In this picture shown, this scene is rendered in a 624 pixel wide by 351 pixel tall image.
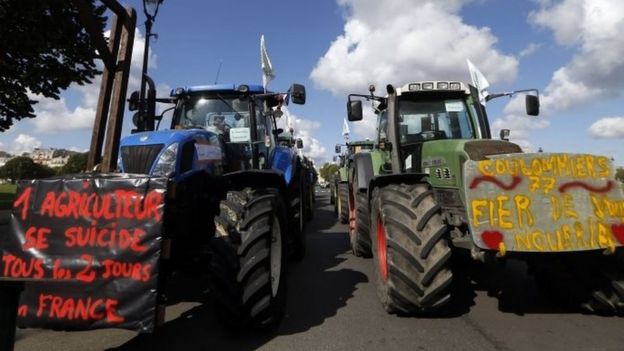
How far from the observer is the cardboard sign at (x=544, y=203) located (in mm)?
4062

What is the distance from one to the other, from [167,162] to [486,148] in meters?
3.13

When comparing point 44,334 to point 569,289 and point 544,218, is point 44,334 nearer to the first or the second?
point 544,218

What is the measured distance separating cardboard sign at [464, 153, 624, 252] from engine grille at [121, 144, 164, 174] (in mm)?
2974

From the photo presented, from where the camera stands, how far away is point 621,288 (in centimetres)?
423

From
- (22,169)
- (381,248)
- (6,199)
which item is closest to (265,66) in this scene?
(381,248)

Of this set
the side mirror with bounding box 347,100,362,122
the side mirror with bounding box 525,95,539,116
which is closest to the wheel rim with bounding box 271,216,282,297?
the side mirror with bounding box 347,100,362,122

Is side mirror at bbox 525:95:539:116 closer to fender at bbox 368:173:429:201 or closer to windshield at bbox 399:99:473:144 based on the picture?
windshield at bbox 399:99:473:144

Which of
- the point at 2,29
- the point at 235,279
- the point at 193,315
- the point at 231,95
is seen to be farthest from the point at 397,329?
the point at 2,29

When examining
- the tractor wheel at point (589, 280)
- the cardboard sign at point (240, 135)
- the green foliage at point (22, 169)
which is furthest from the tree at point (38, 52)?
the green foliage at point (22, 169)

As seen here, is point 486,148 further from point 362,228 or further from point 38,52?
point 38,52

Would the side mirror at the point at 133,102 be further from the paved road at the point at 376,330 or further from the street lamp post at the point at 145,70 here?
the paved road at the point at 376,330

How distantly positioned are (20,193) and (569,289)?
4847 mm

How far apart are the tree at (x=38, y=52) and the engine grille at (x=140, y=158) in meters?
7.67

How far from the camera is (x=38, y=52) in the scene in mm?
13023
